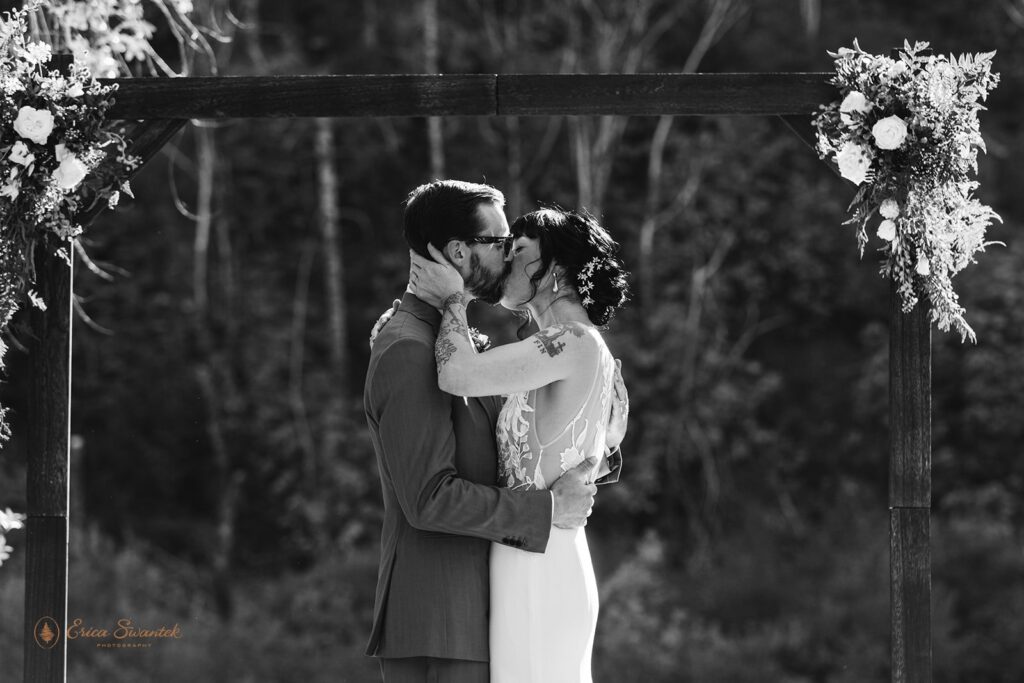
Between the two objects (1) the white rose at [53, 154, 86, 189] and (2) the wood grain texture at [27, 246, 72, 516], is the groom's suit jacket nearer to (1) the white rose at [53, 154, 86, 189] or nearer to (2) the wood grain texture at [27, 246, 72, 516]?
(1) the white rose at [53, 154, 86, 189]

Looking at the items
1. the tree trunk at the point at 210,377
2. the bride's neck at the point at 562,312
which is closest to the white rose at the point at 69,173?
the bride's neck at the point at 562,312

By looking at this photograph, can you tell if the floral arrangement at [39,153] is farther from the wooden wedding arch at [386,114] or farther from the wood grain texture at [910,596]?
the wood grain texture at [910,596]

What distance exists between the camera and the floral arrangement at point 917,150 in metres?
3.85

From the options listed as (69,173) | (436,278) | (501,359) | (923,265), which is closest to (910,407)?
(923,265)

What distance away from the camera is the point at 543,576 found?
348 cm

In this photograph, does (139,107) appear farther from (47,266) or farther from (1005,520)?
(1005,520)

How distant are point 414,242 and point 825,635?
7144 mm

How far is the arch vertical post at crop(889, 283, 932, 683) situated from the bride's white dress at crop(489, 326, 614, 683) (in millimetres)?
1143

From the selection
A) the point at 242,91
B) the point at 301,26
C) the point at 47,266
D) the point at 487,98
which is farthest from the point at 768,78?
the point at 301,26

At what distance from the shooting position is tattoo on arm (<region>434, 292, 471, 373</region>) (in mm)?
3381

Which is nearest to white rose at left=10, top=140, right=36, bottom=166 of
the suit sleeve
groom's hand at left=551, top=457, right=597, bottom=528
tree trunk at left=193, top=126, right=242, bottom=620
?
the suit sleeve

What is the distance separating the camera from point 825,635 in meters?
9.62

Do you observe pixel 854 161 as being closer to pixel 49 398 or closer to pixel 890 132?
pixel 890 132

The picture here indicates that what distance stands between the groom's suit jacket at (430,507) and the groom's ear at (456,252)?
6.1 inches
